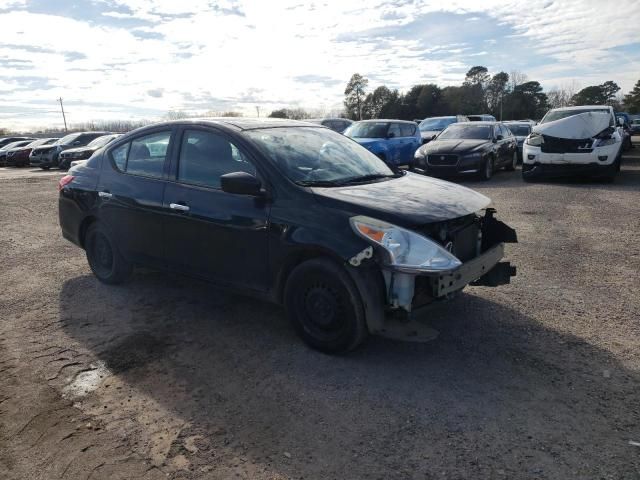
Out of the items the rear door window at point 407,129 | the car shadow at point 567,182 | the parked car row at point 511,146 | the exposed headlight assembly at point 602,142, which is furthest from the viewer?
the rear door window at point 407,129

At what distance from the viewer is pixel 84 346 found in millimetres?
4039

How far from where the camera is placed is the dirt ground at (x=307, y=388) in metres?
2.65

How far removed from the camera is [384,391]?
330 centimetres

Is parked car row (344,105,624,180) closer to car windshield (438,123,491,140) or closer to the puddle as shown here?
car windshield (438,123,491,140)

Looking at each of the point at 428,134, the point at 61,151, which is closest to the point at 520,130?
the point at 428,134

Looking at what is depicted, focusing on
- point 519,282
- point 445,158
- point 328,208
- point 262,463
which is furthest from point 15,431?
point 445,158

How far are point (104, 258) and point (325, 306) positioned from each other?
293 cm

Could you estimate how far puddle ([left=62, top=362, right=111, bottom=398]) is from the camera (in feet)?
11.1

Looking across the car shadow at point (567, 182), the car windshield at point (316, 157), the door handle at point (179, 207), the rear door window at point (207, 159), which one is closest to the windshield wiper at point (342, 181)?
the car windshield at point (316, 157)

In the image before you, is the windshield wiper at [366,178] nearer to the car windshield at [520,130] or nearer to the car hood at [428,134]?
the car hood at [428,134]

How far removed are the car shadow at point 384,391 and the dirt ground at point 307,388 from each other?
1cm

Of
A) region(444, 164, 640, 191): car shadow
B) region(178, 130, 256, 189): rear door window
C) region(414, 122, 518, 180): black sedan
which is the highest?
region(178, 130, 256, 189): rear door window

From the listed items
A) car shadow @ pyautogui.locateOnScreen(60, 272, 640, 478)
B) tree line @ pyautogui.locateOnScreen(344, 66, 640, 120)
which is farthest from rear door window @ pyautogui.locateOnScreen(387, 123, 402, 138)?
tree line @ pyautogui.locateOnScreen(344, 66, 640, 120)

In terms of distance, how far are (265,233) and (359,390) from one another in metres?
1.35
